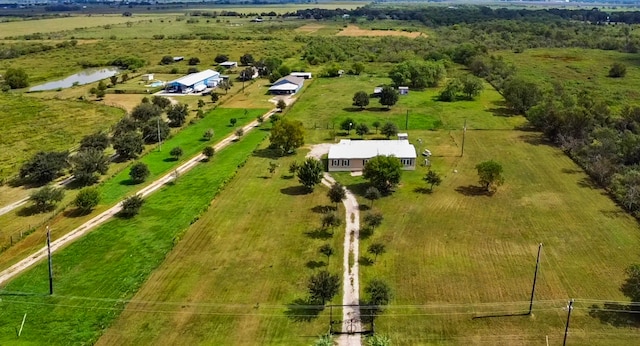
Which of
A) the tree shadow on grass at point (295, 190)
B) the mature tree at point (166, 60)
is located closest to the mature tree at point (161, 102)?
the tree shadow on grass at point (295, 190)

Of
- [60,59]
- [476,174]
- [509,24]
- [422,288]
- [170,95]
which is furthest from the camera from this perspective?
[509,24]

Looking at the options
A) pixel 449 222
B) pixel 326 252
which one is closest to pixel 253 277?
pixel 326 252

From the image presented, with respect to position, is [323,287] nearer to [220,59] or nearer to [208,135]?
[208,135]

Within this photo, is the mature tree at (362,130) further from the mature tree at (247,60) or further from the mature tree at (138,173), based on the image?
the mature tree at (247,60)

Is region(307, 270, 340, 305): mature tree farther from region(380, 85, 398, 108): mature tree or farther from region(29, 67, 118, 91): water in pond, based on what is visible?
region(29, 67, 118, 91): water in pond

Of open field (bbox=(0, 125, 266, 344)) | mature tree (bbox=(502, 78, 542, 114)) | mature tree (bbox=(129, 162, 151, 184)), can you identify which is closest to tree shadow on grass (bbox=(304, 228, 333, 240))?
open field (bbox=(0, 125, 266, 344))

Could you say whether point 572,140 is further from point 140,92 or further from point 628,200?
point 140,92
